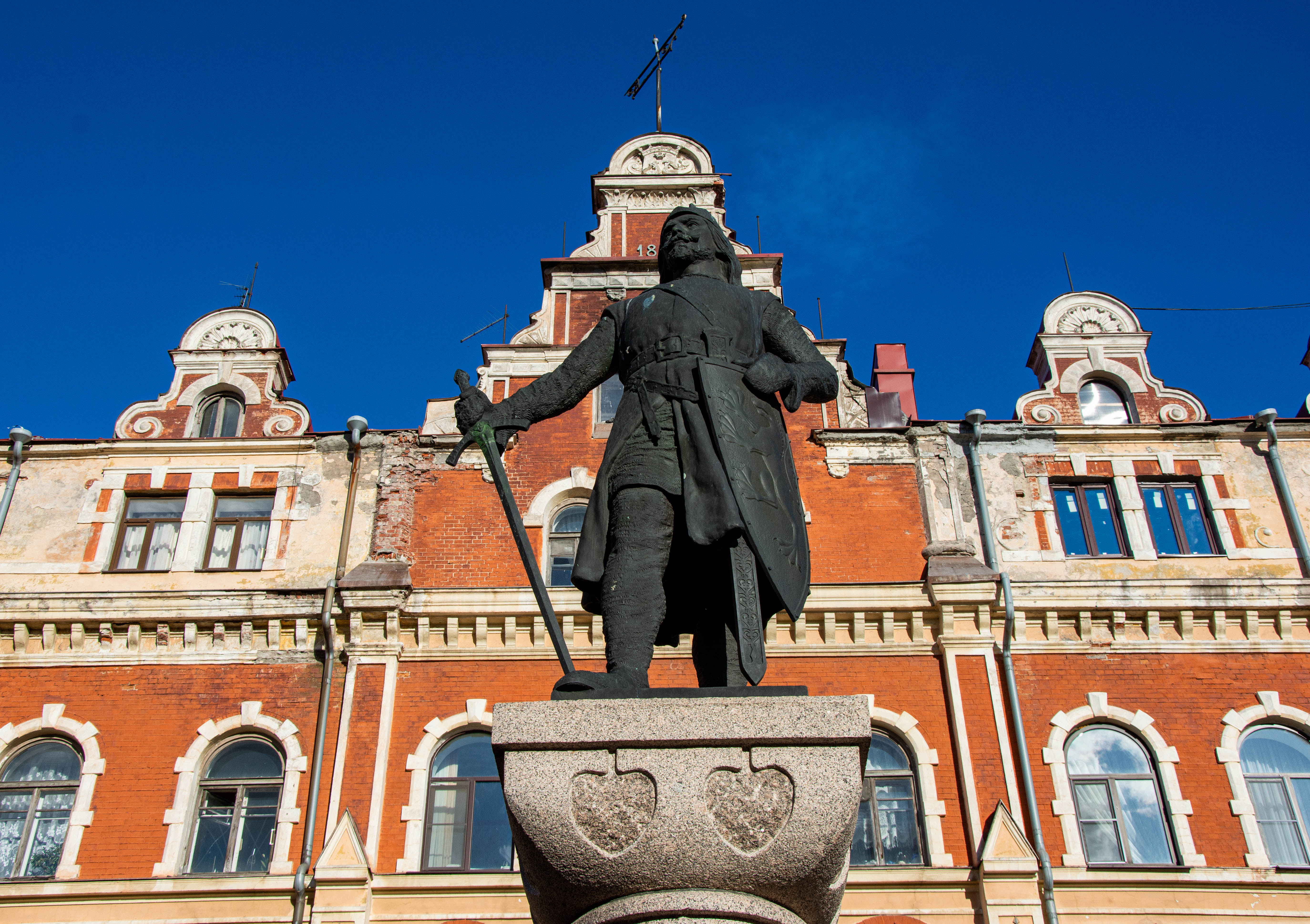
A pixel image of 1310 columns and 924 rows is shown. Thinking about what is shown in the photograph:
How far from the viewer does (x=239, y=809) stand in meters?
13.6

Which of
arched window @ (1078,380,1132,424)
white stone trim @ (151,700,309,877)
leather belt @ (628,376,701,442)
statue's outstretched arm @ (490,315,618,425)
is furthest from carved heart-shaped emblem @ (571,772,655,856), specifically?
arched window @ (1078,380,1132,424)

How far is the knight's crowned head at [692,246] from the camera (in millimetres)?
5703

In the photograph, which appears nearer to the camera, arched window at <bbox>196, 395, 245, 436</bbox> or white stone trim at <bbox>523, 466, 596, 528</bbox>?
white stone trim at <bbox>523, 466, 596, 528</bbox>

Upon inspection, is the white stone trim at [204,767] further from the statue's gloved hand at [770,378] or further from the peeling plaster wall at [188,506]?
the statue's gloved hand at [770,378]

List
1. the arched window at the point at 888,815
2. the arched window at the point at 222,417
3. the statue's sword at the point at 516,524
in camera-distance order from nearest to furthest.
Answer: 1. the statue's sword at the point at 516,524
2. the arched window at the point at 888,815
3. the arched window at the point at 222,417

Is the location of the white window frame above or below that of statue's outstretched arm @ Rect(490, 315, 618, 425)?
above

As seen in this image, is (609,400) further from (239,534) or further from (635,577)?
(635,577)

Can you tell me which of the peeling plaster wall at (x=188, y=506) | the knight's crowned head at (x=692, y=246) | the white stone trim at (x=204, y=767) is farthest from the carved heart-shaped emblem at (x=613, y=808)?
the peeling plaster wall at (x=188, y=506)

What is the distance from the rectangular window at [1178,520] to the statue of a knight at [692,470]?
11.7 metres

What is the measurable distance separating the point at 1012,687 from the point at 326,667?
839 cm

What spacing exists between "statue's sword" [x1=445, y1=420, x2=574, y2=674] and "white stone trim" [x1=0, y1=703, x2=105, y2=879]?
1070 centimetres

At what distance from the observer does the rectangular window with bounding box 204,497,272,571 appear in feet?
51.1

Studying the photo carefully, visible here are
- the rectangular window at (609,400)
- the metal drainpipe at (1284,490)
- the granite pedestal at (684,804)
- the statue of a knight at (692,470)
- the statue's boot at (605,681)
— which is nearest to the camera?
the granite pedestal at (684,804)

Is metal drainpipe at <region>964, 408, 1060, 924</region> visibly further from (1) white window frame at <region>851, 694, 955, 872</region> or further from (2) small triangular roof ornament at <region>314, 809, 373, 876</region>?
(2) small triangular roof ornament at <region>314, 809, 373, 876</region>
